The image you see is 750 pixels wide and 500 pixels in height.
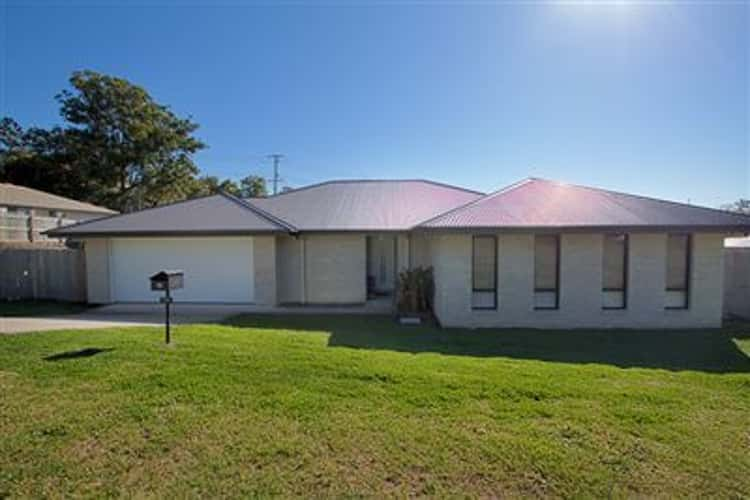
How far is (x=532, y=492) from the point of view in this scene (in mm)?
3529

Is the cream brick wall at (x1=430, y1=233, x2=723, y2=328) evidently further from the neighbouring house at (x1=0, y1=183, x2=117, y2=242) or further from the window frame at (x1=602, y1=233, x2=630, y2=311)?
the neighbouring house at (x1=0, y1=183, x2=117, y2=242)

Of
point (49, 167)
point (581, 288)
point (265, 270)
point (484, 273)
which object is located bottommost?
point (581, 288)

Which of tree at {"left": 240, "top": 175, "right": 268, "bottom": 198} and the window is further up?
tree at {"left": 240, "top": 175, "right": 268, "bottom": 198}

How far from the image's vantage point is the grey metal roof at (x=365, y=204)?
44.8 feet

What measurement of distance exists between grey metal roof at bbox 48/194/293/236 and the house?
49 millimetres

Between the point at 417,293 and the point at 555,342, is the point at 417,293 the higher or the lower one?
the higher one

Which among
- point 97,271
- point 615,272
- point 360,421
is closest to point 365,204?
point 615,272

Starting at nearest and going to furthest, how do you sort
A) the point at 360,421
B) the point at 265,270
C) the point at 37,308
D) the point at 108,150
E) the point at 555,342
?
the point at 360,421
the point at 555,342
the point at 37,308
the point at 265,270
the point at 108,150

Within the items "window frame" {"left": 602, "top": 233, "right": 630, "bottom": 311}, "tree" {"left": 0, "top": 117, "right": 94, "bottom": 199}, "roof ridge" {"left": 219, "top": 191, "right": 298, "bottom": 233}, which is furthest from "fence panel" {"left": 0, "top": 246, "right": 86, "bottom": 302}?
"tree" {"left": 0, "top": 117, "right": 94, "bottom": 199}

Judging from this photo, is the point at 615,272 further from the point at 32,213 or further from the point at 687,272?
the point at 32,213

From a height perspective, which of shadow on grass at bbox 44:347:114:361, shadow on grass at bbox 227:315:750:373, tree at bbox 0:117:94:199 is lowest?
shadow on grass at bbox 227:315:750:373

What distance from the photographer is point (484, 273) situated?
10.9 metres

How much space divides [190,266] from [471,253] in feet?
28.5

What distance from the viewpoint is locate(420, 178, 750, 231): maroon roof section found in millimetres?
10141
